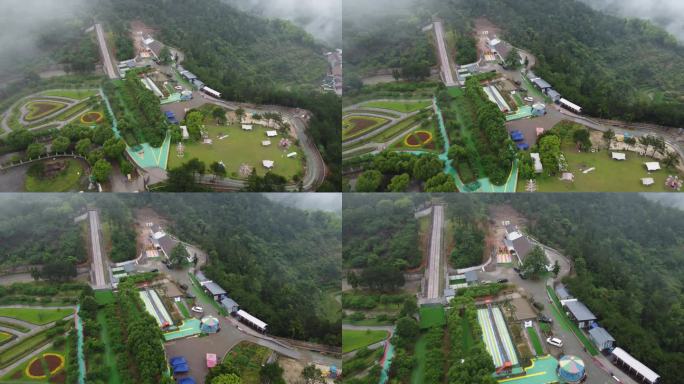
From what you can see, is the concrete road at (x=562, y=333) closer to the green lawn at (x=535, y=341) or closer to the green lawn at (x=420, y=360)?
the green lawn at (x=535, y=341)

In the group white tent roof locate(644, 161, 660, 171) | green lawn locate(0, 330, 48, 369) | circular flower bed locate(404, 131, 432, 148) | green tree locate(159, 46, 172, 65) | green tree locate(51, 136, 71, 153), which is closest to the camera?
green lawn locate(0, 330, 48, 369)

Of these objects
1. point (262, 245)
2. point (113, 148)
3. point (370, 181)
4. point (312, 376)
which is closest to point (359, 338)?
point (312, 376)

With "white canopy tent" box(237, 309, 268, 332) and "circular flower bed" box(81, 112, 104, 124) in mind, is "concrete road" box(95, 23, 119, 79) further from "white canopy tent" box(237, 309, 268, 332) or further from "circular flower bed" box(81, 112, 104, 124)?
"white canopy tent" box(237, 309, 268, 332)

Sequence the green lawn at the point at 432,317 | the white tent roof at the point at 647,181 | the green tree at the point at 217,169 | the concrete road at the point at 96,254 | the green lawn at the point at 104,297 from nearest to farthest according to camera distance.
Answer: the green lawn at the point at 432,317
the green lawn at the point at 104,297
the concrete road at the point at 96,254
the white tent roof at the point at 647,181
the green tree at the point at 217,169

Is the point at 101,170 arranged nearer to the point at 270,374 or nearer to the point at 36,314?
the point at 36,314

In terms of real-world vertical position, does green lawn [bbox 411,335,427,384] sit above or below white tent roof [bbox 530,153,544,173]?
below

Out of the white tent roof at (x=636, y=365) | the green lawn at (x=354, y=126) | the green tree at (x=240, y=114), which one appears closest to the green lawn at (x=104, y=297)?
the green tree at (x=240, y=114)

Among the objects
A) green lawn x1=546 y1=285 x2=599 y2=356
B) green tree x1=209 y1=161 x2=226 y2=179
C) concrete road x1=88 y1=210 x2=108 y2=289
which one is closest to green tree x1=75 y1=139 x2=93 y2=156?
concrete road x1=88 y1=210 x2=108 y2=289
